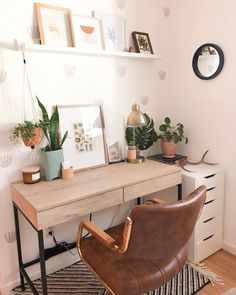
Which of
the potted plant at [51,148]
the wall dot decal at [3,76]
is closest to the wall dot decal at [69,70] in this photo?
the potted plant at [51,148]

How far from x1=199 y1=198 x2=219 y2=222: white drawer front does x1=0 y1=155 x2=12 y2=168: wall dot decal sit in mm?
1489

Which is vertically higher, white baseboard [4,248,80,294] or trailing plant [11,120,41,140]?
trailing plant [11,120,41,140]

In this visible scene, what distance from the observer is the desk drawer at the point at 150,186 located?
174 cm

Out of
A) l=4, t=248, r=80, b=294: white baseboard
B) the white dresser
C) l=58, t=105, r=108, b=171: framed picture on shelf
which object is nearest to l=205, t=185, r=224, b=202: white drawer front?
the white dresser

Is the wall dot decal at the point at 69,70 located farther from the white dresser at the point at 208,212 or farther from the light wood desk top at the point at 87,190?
the white dresser at the point at 208,212

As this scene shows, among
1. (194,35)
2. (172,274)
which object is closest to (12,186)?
(172,274)

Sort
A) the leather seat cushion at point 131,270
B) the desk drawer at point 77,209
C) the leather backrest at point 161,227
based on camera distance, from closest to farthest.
A: the leather backrest at point 161,227
the leather seat cushion at point 131,270
the desk drawer at point 77,209

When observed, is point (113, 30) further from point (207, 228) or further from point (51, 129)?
point (207, 228)

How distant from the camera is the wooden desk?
4.68 ft

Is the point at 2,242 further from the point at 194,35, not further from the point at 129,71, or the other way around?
the point at 194,35

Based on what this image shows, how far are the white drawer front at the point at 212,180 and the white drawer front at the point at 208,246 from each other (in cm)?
45

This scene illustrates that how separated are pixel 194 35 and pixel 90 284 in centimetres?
217

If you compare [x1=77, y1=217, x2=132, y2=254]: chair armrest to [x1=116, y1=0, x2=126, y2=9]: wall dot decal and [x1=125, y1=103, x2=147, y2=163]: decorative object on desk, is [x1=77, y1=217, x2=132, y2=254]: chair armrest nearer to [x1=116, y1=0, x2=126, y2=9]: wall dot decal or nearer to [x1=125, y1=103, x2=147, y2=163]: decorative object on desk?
[x1=125, y1=103, x2=147, y2=163]: decorative object on desk

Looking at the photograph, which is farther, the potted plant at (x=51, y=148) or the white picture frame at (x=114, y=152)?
the white picture frame at (x=114, y=152)
